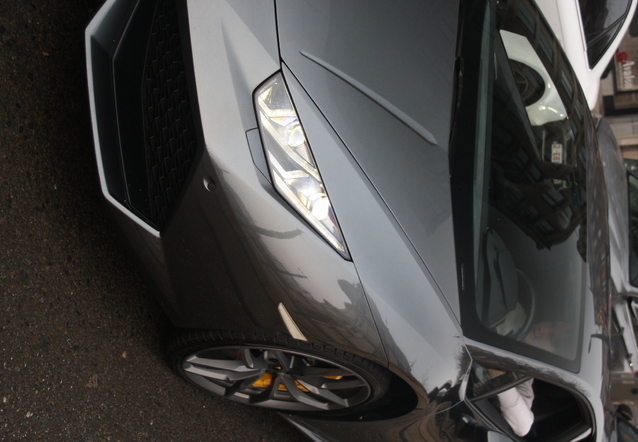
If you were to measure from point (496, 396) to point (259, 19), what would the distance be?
1508mm

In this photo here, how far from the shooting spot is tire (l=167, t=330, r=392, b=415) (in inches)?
61.7

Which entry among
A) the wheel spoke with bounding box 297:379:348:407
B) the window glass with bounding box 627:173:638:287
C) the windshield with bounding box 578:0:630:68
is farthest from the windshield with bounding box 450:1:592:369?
the window glass with bounding box 627:173:638:287

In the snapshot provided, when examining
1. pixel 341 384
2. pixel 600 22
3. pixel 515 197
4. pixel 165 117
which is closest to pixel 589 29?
pixel 600 22

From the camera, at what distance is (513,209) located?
177 centimetres

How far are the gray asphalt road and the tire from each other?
0.67 feet

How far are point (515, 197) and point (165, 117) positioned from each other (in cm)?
118

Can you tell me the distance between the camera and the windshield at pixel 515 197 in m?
1.63

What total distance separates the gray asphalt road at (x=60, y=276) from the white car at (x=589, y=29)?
2.33 metres

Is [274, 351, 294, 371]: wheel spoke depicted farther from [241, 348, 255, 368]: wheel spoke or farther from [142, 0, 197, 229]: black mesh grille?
[142, 0, 197, 229]: black mesh grille

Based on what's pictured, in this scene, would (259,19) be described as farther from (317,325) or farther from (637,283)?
(637,283)

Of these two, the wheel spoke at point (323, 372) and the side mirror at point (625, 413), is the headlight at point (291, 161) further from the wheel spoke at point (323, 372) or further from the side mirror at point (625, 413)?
the side mirror at point (625, 413)

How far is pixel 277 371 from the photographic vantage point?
1853mm

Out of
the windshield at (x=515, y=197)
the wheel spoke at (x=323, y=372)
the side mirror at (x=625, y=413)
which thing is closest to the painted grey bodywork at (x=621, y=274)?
the side mirror at (x=625, y=413)

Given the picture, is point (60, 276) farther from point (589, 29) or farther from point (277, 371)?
point (589, 29)
